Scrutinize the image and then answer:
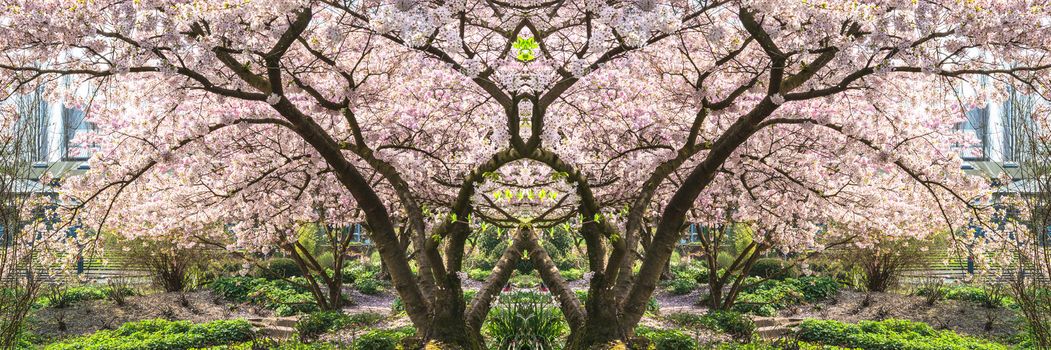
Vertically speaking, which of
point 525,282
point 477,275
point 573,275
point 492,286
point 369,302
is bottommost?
point 369,302

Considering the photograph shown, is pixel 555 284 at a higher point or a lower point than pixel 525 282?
higher

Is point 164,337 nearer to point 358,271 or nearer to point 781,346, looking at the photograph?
point 781,346

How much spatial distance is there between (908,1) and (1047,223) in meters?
3.27

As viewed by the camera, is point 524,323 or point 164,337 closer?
point 524,323

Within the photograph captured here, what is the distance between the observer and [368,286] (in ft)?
57.2

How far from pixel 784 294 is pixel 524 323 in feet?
30.3

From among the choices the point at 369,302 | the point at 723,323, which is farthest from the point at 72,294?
the point at 723,323

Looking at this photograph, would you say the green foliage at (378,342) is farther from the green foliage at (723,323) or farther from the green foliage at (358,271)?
the green foliage at (358,271)

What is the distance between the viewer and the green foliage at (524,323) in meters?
7.53

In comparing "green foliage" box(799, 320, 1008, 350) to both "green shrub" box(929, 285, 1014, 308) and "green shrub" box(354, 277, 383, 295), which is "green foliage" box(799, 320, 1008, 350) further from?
"green shrub" box(354, 277, 383, 295)

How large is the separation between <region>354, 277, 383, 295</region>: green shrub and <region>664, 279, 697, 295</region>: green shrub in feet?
24.9

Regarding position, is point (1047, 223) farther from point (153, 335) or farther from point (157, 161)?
point (153, 335)

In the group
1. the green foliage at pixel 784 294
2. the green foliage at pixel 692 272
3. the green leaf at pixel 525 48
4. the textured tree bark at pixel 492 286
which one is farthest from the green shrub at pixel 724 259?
the green leaf at pixel 525 48

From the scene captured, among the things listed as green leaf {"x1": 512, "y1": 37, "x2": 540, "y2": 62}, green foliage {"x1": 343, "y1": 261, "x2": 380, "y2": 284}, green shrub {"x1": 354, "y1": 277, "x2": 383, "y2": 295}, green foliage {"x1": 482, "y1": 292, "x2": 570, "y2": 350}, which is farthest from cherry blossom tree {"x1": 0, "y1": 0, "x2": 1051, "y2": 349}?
green foliage {"x1": 343, "y1": 261, "x2": 380, "y2": 284}
